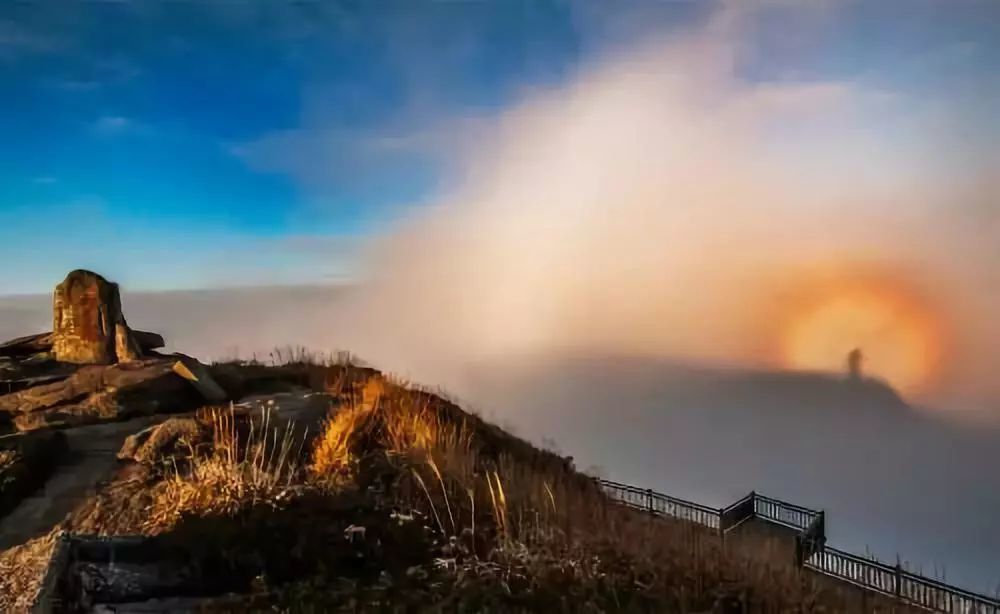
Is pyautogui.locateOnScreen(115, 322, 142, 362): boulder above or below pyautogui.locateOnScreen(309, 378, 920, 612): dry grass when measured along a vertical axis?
above

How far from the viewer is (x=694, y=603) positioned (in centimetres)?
611

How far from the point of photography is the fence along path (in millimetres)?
11898

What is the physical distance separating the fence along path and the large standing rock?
33.7 feet

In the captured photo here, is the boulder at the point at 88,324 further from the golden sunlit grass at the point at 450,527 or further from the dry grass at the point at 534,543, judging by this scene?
the dry grass at the point at 534,543

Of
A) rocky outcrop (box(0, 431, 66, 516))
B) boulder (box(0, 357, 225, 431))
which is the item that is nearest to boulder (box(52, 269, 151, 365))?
boulder (box(0, 357, 225, 431))

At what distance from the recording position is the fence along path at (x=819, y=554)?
468 inches

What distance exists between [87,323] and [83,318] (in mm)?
106

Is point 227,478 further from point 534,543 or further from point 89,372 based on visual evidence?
point 89,372

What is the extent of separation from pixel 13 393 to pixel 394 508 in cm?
741

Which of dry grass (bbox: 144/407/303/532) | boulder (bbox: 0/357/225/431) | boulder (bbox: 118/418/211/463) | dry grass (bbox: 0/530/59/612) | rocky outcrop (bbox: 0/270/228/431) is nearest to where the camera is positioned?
dry grass (bbox: 0/530/59/612)

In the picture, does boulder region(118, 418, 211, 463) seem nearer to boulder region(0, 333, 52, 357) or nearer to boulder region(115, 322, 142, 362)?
boulder region(115, 322, 142, 362)

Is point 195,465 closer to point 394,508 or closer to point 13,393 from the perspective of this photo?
point 394,508

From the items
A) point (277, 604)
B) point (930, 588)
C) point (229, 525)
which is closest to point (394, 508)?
point (229, 525)

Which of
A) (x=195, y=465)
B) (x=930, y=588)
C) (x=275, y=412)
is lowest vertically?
(x=930, y=588)
